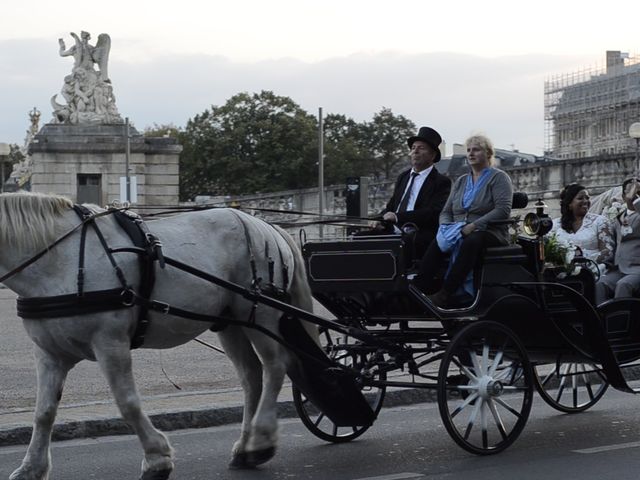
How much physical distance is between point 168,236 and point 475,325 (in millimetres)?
2211

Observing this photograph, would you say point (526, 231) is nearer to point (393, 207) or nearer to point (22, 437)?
point (393, 207)

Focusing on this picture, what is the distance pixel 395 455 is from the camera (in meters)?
8.23

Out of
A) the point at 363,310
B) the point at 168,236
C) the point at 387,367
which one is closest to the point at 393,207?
the point at 363,310

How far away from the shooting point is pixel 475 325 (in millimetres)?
8242

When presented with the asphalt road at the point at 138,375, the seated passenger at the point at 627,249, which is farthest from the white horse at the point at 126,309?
the seated passenger at the point at 627,249

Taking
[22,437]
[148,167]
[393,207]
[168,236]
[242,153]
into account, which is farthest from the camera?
[242,153]

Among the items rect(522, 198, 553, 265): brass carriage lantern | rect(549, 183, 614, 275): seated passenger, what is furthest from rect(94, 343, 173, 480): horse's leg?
rect(549, 183, 614, 275): seated passenger

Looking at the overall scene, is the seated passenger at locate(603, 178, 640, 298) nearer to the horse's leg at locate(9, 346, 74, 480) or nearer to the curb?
the curb

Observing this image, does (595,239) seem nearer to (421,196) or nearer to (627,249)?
(627,249)

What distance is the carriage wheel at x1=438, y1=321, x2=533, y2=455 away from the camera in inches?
318

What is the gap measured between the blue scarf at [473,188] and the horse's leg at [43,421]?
3.37 meters

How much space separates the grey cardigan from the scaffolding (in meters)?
75.9

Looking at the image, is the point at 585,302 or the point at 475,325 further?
the point at 585,302

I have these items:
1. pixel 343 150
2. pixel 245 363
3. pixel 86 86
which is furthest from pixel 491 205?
pixel 343 150
